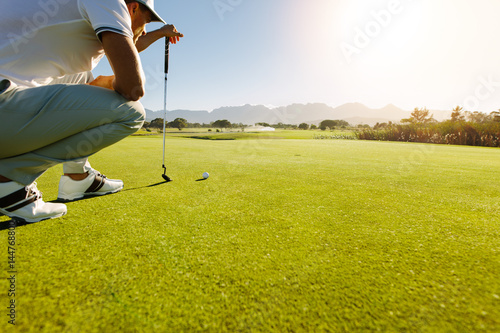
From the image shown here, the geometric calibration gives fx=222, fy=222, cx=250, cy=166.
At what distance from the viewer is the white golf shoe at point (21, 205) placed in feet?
5.25

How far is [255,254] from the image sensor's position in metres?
1.26

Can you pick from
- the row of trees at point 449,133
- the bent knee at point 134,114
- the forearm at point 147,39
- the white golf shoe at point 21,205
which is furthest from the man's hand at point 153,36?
the row of trees at point 449,133

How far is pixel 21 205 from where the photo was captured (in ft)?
5.36

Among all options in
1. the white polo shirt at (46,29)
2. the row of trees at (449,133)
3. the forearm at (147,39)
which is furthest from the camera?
the row of trees at (449,133)

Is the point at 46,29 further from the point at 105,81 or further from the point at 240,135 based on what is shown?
the point at 240,135

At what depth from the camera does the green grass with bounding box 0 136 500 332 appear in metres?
0.84

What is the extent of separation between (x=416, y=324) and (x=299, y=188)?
77.3 inches

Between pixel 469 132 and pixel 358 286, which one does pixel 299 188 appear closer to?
pixel 358 286

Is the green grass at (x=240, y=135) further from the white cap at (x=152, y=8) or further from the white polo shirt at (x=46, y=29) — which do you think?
the white polo shirt at (x=46, y=29)

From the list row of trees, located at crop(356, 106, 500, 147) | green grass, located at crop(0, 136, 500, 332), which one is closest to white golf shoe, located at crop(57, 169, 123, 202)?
green grass, located at crop(0, 136, 500, 332)

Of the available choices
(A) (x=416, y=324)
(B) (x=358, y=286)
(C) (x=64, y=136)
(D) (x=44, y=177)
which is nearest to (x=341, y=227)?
(B) (x=358, y=286)

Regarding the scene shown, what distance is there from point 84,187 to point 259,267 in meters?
2.09

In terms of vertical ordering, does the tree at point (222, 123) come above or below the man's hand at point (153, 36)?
above

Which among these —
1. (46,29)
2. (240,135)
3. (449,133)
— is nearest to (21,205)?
(46,29)
